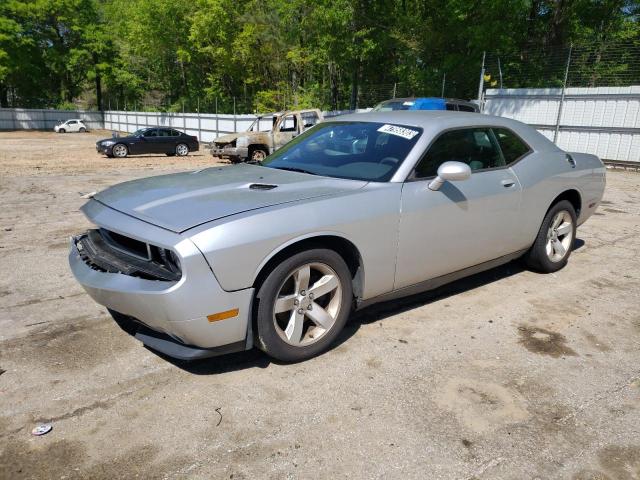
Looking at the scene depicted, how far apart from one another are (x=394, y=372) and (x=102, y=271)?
1889 mm

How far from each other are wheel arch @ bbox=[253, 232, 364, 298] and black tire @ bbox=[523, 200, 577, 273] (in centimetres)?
233

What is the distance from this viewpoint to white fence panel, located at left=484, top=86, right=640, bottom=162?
1481cm

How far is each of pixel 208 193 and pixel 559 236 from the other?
3744 millimetres

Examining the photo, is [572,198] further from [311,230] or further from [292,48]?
[292,48]

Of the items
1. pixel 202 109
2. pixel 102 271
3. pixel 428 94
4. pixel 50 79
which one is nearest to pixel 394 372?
pixel 102 271

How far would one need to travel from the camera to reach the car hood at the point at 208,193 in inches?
112

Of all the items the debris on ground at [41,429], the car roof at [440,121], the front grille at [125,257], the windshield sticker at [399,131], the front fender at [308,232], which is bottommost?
the debris on ground at [41,429]

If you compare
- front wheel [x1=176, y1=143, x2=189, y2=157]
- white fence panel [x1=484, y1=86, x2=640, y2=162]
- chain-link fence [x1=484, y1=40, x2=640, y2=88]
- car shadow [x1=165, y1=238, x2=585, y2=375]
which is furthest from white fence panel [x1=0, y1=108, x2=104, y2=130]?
car shadow [x1=165, y1=238, x2=585, y2=375]

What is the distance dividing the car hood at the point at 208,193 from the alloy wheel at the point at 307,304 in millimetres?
484

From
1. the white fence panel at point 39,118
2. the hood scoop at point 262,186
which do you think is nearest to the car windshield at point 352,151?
the hood scoop at point 262,186

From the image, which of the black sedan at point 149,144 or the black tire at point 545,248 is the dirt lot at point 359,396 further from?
the black sedan at point 149,144

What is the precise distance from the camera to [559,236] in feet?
16.8

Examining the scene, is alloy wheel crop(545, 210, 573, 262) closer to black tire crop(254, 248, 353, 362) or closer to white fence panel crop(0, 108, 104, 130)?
black tire crop(254, 248, 353, 362)

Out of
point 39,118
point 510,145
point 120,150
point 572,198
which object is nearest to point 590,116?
point 572,198
